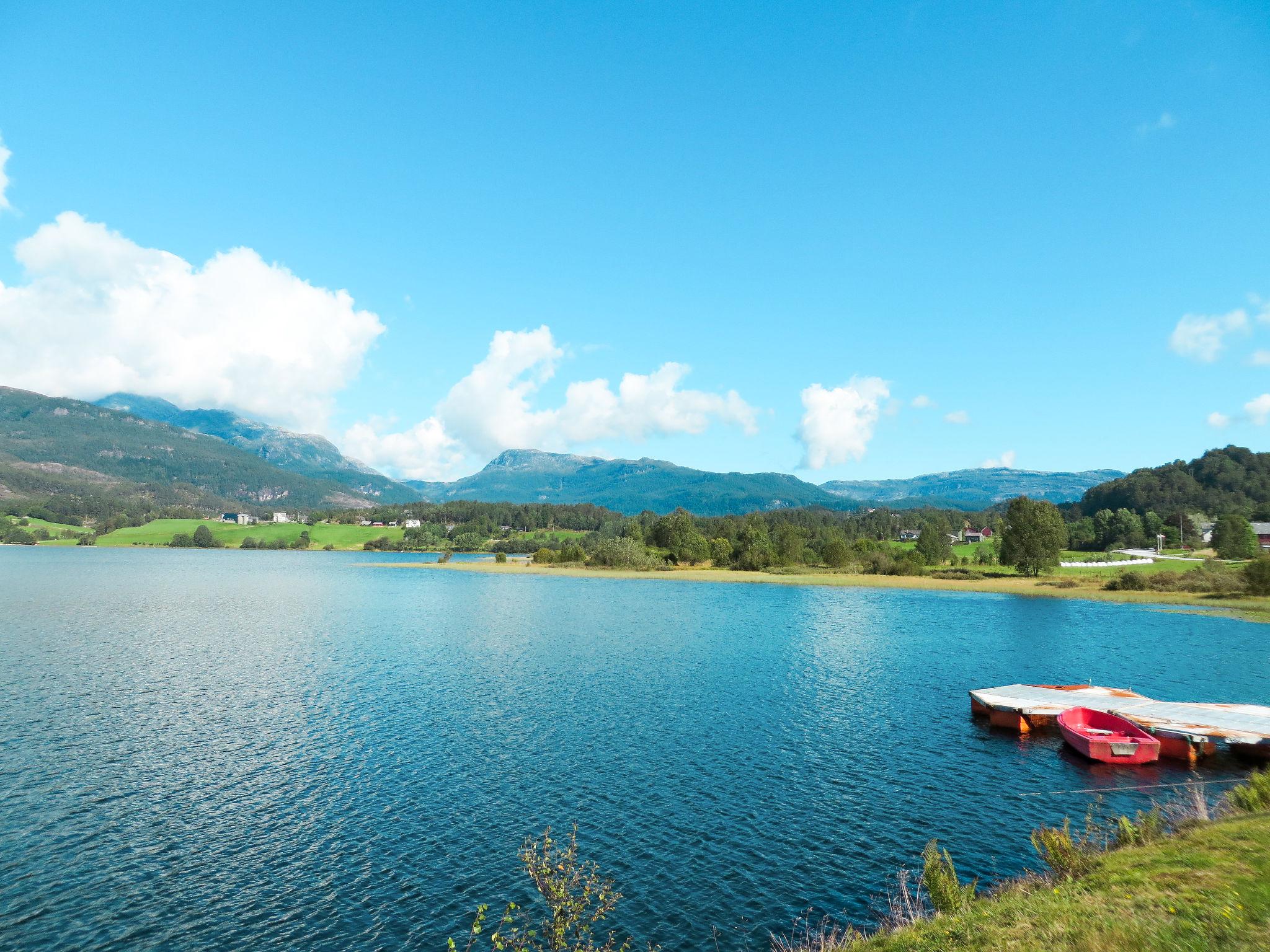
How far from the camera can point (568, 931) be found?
20.0 m

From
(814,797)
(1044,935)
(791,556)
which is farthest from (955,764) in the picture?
(791,556)

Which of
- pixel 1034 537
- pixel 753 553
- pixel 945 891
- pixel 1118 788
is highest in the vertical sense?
pixel 1034 537

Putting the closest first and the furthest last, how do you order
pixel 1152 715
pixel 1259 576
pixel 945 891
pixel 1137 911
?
pixel 1137 911, pixel 945 891, pixel 1152 715, pixel 1259 576

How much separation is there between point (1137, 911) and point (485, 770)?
26.4 metres

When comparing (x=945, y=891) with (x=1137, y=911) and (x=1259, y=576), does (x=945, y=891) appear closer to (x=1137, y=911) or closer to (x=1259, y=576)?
(x=1137, y=911)

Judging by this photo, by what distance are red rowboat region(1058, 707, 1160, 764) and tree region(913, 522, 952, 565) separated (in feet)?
493

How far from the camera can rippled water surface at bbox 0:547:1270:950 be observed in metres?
21.6

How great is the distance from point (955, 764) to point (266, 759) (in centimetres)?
3536

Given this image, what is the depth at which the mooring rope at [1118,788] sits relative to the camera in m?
31.7

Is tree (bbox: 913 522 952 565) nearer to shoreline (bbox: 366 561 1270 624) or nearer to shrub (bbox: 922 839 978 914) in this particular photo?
shoreline (bbox: 366 561 1270 624)

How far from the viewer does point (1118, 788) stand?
32.7 metres

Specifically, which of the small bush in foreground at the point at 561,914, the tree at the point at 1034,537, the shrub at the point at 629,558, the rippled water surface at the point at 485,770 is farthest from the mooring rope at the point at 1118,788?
the shrub at the point at 629,558

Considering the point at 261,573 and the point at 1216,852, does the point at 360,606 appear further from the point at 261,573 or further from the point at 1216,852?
the point at 1216,852

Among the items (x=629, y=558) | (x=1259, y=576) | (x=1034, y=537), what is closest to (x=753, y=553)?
(x=629, y=558)
